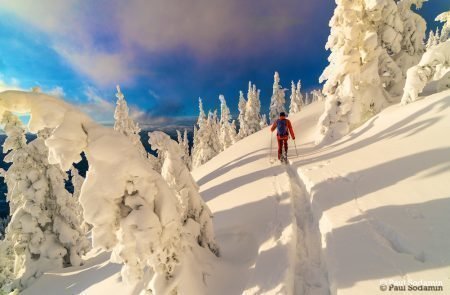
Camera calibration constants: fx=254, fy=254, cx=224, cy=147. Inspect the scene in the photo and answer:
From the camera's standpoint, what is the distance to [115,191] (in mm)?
5074

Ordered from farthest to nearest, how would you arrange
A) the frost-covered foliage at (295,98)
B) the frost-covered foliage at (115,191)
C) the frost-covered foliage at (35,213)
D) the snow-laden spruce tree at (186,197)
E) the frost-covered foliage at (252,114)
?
1. the frost-covered foliage at (295,98)
2. the frost-covered foliage at (252,114)
3. the frost-covered foliage at (35,213)
4. the snow-laden spruce tree at (186,197)
5. the frost-covered foliage at (115,191)

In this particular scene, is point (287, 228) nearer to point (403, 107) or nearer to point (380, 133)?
point (380, 133)

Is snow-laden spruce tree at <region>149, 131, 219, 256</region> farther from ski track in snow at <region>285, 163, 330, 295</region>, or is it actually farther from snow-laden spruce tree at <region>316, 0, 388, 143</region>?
snow-laden spruce tree at <region>316, 0, 388, 143</region>

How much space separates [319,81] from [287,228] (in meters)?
15.1

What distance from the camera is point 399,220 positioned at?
17.0 ft

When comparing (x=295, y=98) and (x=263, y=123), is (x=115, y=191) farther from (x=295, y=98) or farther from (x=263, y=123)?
(x=295, y=98)

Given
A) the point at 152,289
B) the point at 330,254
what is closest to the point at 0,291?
the point at 152,289

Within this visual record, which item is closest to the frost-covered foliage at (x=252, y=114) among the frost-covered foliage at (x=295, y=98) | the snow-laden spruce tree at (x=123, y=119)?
the frost-covered foliage at (x=295, y=98)

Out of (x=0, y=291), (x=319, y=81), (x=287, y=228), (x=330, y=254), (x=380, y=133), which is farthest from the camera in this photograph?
(x=319, y=81)

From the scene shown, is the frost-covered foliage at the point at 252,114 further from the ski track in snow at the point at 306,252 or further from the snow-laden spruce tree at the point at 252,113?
the ski track in snow at the point at 306,252

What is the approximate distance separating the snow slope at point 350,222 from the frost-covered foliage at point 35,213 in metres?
10.3

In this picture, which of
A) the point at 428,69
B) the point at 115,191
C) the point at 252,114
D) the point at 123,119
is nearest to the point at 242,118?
the point at 252,114

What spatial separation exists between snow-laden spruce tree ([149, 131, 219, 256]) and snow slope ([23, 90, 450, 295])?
2.39 ft

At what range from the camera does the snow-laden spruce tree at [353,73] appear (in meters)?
17.1
